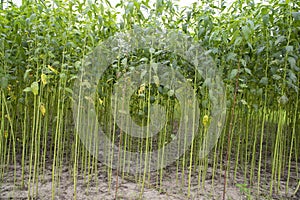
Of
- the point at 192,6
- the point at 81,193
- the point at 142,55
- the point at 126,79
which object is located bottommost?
the point at 81,193

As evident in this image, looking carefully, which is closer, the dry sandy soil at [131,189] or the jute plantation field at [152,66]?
the jute plantation field at [152,66]

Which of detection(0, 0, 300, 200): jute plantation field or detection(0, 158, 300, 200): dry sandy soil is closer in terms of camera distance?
detection(0, 0, 300, 200): jute plantation field

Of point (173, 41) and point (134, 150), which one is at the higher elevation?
point (173, 41)

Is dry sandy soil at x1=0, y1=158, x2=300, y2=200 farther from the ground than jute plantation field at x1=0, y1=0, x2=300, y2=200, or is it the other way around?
jute plantation field at x1=0, y1=0, x2=300, y2=200

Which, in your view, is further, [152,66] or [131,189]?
[131,189]

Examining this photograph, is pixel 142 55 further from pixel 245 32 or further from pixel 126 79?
pixel 245 32

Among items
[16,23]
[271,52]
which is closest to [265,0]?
[271,52]

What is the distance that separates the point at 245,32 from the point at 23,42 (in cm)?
205

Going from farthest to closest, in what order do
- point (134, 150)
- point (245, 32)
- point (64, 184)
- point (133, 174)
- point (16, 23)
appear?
1. point (134, 150)
2. point (133, 174)
3. point (64, 184)
4. point (16, 23)
5. point (245, 32)

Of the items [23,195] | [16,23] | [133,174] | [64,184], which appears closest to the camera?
[16,23]

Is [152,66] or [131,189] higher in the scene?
[152,66]

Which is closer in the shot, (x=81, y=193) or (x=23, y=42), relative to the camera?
(x=23, y=42)

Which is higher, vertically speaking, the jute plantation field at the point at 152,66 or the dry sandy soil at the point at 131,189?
the jute plantation field at the point at 152,66

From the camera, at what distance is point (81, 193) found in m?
3.04
